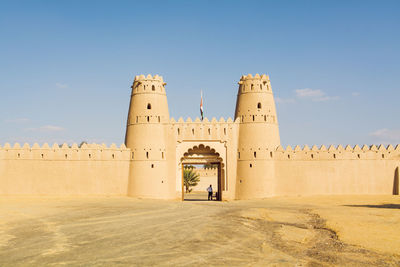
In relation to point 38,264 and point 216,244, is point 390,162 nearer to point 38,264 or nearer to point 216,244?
point 216,244

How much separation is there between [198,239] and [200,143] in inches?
898

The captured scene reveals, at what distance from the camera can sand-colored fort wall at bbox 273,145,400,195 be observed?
35500 mm

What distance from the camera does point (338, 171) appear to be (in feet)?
117

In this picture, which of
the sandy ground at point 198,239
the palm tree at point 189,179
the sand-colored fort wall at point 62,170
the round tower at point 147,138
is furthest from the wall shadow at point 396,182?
the palm tree at point 189,179

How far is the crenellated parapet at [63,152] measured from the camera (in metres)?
33.8

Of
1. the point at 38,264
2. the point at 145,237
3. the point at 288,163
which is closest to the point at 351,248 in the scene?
the point at 145,237

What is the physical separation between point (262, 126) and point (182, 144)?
724cm

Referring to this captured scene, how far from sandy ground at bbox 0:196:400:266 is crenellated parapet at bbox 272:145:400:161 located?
14689 mm

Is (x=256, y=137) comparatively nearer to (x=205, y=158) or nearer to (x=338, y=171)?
(x=205, y=158)

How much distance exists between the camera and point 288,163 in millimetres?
35969

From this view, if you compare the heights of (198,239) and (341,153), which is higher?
(341,153)

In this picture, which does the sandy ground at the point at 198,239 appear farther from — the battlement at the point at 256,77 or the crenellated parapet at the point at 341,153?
the battlement at the point at 256,77

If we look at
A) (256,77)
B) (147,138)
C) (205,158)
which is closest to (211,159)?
(205,158)

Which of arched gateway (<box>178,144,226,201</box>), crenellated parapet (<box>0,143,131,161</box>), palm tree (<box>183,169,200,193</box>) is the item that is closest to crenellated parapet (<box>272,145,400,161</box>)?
arched gateway (<box>178,144,226,201</box>)
